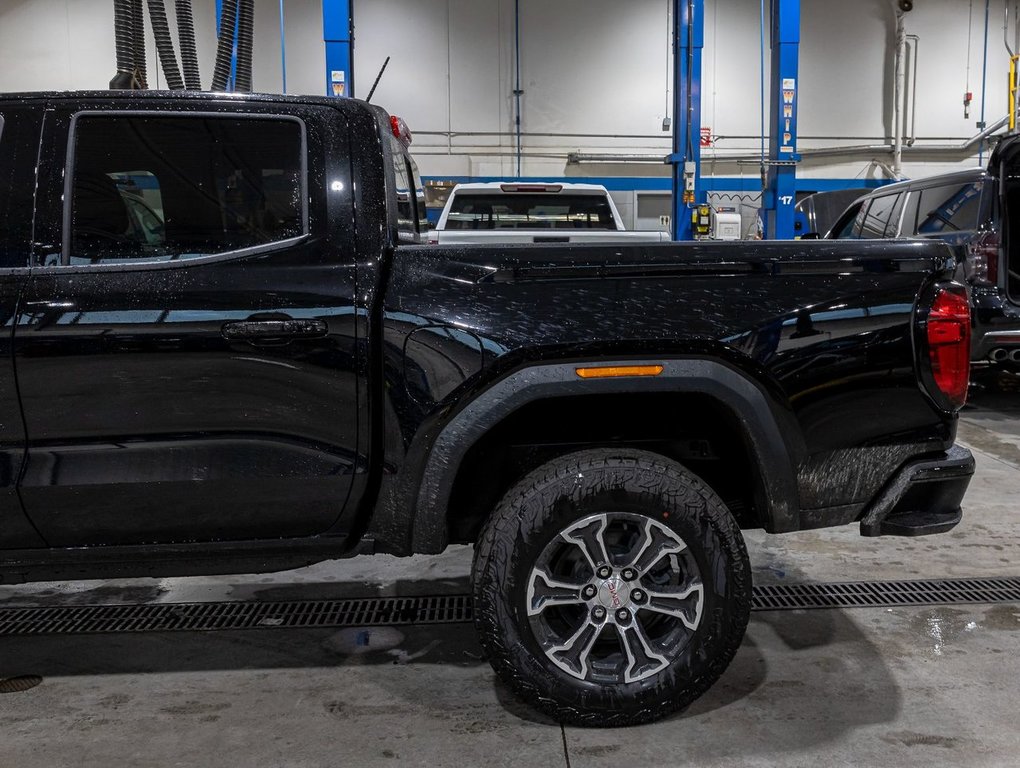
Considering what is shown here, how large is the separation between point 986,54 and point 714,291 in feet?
53.1

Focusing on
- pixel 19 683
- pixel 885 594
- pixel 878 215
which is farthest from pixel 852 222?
pixel 19 683

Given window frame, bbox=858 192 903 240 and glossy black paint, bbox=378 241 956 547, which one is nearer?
glossy black paint, bbox=378 241 956 547

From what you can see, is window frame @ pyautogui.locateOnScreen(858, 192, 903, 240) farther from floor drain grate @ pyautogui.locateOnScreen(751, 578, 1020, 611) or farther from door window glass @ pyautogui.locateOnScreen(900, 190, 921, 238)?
floor drain grate @ pyautogui.locateOnScreen(751, 578, 1020, 611)

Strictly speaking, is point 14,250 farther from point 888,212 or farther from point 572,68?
point 572,68

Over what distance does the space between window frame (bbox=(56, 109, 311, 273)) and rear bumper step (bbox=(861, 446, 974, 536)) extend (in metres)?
1.74

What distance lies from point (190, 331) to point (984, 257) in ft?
18.9

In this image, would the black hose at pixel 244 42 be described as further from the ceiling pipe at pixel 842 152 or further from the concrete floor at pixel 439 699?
the ceiling pipe at pixel 842 152

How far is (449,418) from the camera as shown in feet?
7.08

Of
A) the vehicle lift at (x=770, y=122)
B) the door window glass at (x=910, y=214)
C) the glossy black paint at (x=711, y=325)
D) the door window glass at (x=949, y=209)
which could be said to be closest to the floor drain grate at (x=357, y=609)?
the glossy black paint at (x=711, y=325)

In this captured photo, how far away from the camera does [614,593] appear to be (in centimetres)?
222

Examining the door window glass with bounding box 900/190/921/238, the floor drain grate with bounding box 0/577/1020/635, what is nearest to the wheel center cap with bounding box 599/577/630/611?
the floor drain grate with bounding box 0/577/1020/635

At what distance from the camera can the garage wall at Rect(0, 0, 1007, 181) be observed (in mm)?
13992

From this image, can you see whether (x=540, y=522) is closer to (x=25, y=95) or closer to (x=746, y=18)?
(x=25, y=95)

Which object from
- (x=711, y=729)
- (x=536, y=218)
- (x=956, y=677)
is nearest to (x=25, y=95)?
(x=711, y=729)
